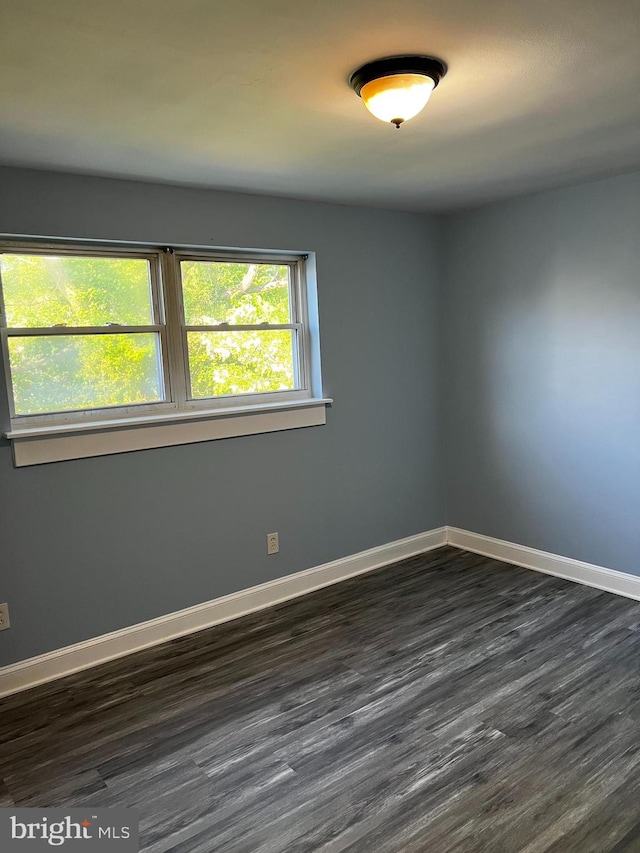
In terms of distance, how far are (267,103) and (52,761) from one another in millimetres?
2499

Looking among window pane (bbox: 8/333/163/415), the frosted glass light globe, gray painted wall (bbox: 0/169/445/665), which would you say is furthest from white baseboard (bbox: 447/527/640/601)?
the frosted glass light globe

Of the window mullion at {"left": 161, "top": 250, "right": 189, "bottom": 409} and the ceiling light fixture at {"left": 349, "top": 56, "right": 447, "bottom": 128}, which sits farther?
the window mullion at {"left": 161, "top": 250, "right": 189, "bottom": 409}

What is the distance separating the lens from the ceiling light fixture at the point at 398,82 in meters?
1.78

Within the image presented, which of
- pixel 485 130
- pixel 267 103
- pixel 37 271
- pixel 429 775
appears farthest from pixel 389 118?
pixel 429 775

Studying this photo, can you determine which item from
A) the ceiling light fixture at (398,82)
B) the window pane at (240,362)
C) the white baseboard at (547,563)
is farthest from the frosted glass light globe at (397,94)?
the white baseboard at (547,563)

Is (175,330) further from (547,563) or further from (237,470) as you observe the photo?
(547,563)

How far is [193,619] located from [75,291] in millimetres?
1802

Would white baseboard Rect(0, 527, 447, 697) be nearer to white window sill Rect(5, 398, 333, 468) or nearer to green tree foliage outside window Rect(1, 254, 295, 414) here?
white window sill Rect(5, 398, 333, 468)

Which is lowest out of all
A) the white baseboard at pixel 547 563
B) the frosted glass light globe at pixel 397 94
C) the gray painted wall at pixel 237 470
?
the white baseboard at pixel 547 563

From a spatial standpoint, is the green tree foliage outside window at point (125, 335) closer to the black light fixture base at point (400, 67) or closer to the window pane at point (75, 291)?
the window pane at point (75, 291)

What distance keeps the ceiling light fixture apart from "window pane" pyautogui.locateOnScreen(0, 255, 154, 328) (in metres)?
1.70

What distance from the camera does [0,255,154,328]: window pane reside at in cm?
284

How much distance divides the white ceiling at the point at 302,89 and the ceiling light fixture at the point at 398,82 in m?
0.04

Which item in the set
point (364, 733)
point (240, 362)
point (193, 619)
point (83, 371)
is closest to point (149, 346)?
point (83, 371)
